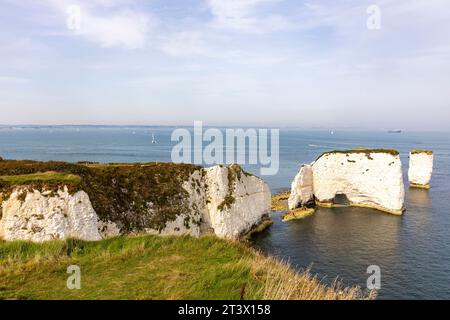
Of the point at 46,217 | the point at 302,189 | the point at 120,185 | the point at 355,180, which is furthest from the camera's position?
the point at 355,180

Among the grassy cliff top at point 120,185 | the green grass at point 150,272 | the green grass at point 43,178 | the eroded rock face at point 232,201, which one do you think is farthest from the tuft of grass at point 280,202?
the green grass at point 150,272

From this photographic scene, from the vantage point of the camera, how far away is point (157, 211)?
3625 cm

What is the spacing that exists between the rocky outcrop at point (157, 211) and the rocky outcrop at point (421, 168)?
5302 centimetres

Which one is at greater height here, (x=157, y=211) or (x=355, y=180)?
(x=157, y=211)

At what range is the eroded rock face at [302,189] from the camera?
64125 mm

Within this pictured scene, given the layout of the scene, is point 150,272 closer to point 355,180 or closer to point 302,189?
point 302,189

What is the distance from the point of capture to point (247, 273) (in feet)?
33.8

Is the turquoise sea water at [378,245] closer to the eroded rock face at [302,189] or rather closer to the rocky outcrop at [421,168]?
the eroded rock face at [302,189]

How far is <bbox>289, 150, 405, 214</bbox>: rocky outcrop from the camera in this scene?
62.9 m

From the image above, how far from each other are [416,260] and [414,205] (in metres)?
32.1

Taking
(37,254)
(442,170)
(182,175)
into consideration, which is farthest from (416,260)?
(442,170)

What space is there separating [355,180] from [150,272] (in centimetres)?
6351

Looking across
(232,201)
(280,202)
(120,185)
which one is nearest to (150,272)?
(120,185)

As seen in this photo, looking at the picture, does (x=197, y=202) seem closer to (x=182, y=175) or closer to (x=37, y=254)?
(x=182, y=175)
